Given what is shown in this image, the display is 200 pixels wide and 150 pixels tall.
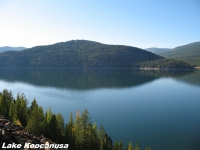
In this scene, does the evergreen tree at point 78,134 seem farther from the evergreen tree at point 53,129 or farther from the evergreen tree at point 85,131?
the evergreen tree at point 53,129

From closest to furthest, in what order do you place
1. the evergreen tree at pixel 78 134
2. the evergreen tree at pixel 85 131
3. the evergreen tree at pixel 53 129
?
the evergreen tree at pixel 85 131 < the evergreen tree at pixel 78 134 < the evergreen tree at pixel 53 129

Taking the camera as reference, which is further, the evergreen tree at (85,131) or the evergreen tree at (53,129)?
the evergreen tree at (53,129)

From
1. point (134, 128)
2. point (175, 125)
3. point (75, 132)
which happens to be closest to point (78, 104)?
point (134, 128)

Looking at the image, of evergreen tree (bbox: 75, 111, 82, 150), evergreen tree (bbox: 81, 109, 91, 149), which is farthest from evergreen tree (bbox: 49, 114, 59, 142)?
evergreen tree (bbox: 81, 109, 91, 149)

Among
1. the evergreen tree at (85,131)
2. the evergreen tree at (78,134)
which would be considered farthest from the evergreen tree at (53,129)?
the evergreen tree at (85,131)

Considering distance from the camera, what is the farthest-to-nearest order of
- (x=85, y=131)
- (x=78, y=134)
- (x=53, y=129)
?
(x=53, y=129), (x=78, y=134), (x=85, y=131)

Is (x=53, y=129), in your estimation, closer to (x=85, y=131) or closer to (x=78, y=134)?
(x=78, y=134)

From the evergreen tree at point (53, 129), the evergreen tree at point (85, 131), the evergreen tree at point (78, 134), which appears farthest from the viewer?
the evergreen tree at point (53, 129)

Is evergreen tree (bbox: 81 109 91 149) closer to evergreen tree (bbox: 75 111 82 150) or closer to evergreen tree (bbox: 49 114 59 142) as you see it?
evergreen tree (bbox: 75 111 82 150)

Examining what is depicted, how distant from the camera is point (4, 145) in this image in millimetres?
13367

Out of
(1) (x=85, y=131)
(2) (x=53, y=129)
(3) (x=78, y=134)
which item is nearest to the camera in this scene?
(1) (x=85, y=131)

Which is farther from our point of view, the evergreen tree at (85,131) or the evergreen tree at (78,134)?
the evergreen tree at (78,134)

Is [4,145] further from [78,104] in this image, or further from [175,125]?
[78,104]

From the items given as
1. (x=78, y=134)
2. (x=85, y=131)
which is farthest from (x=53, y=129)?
(x=85, y=131)
